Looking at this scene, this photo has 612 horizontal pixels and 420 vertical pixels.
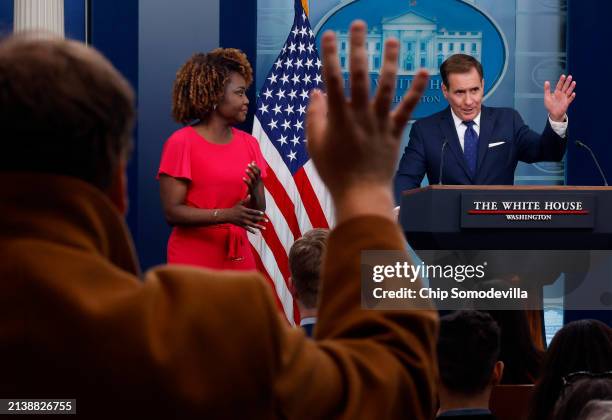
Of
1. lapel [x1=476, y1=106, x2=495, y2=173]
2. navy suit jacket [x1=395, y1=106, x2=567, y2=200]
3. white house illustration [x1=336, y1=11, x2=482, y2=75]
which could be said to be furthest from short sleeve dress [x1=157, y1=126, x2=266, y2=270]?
white house illustration [x1=336, y1=11, x2=482, y2=75]

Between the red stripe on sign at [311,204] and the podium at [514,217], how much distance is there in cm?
195

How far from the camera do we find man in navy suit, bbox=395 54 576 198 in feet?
14.1

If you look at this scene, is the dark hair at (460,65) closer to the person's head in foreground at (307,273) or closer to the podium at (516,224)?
the podium at (516,224)

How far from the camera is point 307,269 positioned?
9.64ft

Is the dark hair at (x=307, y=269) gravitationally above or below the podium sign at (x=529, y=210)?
below

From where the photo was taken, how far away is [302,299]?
2.97m

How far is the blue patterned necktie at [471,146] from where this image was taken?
4348 millimetres

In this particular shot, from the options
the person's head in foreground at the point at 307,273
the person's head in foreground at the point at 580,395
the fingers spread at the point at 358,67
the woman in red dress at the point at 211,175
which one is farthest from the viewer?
the woman in red dress at the point at 211,175

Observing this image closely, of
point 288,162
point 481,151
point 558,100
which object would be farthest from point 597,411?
point 288,162

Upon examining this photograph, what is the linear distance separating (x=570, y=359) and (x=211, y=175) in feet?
7.13

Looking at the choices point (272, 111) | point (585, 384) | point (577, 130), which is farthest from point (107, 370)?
point (577, 130)

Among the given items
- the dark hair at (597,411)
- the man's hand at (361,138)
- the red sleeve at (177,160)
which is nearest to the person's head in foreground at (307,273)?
the dark hair at (597,411)

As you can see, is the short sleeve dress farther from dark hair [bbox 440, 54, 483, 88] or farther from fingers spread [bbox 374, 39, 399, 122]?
fingers spread [bbox 374, 39, 399, 122]

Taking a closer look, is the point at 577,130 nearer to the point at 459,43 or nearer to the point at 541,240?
the point at 459,43
